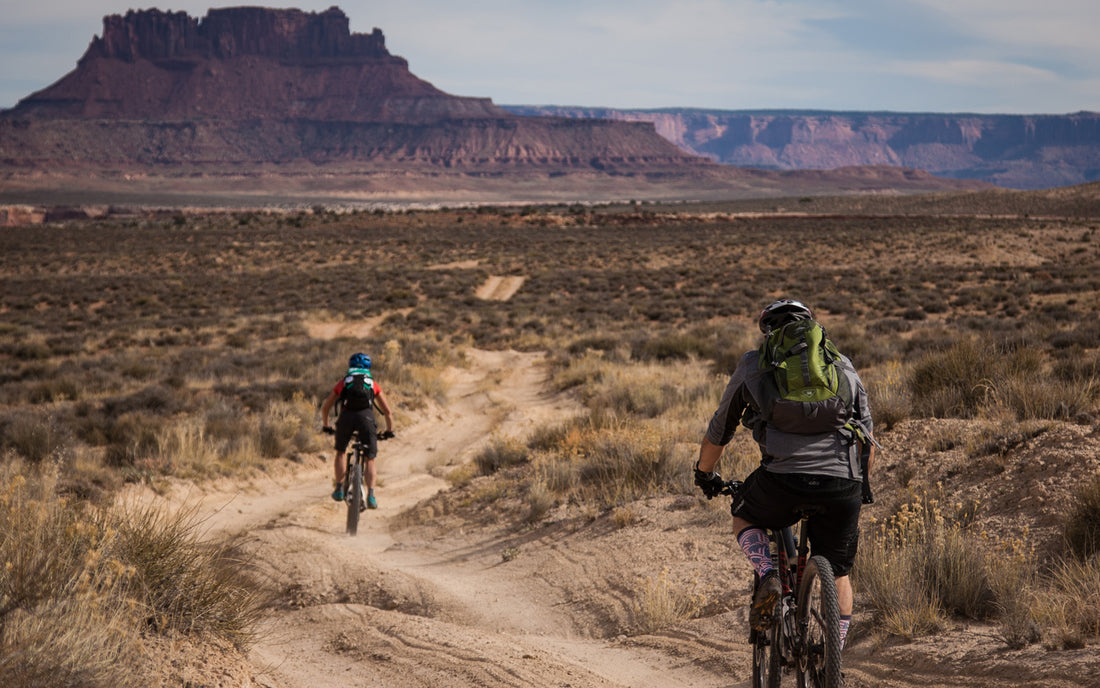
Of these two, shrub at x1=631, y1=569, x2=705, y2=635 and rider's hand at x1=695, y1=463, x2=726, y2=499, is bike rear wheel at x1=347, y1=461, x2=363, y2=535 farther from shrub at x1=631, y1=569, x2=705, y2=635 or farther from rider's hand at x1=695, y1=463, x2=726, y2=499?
rider's hand at x1=695, y1=463, x2=726, y2=499

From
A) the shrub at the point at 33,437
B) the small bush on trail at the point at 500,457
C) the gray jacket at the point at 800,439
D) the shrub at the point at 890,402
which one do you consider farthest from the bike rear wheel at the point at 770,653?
the shrub at the point at 33,437

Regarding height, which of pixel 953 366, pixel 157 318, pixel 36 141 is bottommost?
pixel 157 318

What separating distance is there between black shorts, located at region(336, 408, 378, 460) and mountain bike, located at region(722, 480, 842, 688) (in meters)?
5.21

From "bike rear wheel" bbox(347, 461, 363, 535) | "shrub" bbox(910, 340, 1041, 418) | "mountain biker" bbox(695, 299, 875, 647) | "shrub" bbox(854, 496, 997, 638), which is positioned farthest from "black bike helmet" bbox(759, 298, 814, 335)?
"bike rear wheel" bbox(347, 461, 363, 535)

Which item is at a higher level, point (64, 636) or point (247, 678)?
point (64, 636)

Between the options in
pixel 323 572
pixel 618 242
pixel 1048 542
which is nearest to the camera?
pixel 1048 542

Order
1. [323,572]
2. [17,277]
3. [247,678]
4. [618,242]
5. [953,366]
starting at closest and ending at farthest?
[247,678], [323,572], [953,366], [17,277], [618,242]

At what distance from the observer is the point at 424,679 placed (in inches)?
179

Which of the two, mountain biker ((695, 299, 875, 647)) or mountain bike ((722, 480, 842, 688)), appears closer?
mountain bike ((722, 480, 842, 688))

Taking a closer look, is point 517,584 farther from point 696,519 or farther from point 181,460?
point 181,460

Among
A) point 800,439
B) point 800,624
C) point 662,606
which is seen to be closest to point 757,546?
point 800,624

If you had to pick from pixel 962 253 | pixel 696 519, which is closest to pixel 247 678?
pixel 696 519

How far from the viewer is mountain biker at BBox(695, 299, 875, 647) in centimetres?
333

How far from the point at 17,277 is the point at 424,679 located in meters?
44.5
